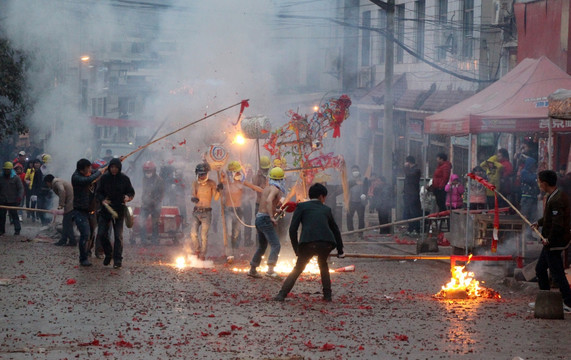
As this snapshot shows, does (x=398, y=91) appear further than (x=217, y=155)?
Yes

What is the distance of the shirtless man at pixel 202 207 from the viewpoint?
1393 centimetres

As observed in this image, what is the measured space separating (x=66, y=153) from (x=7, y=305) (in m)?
25.1

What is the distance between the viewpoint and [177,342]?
7.43m

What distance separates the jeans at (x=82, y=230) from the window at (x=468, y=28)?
16408 millimetres

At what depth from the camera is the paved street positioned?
7.21 m

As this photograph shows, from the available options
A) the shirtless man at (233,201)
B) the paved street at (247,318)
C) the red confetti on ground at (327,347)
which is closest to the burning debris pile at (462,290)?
the paved street at (247,318)

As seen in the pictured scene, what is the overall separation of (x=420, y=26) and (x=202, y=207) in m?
17.5

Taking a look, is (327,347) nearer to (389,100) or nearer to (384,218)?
(384,218)

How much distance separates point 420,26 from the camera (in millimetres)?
29438

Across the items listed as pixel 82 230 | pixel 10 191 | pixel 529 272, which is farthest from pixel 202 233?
pixel 10 191

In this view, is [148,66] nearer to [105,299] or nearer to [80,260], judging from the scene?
[80,260]

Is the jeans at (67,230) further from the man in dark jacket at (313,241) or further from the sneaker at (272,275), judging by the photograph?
the man in dark jacket at (313,241)

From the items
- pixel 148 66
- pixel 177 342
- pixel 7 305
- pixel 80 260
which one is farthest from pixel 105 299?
pixel 148 66

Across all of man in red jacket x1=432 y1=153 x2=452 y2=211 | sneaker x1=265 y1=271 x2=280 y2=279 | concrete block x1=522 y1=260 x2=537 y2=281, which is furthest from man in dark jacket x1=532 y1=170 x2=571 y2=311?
man in red jacket x1=432 y1=153 x2=452 y2=211
